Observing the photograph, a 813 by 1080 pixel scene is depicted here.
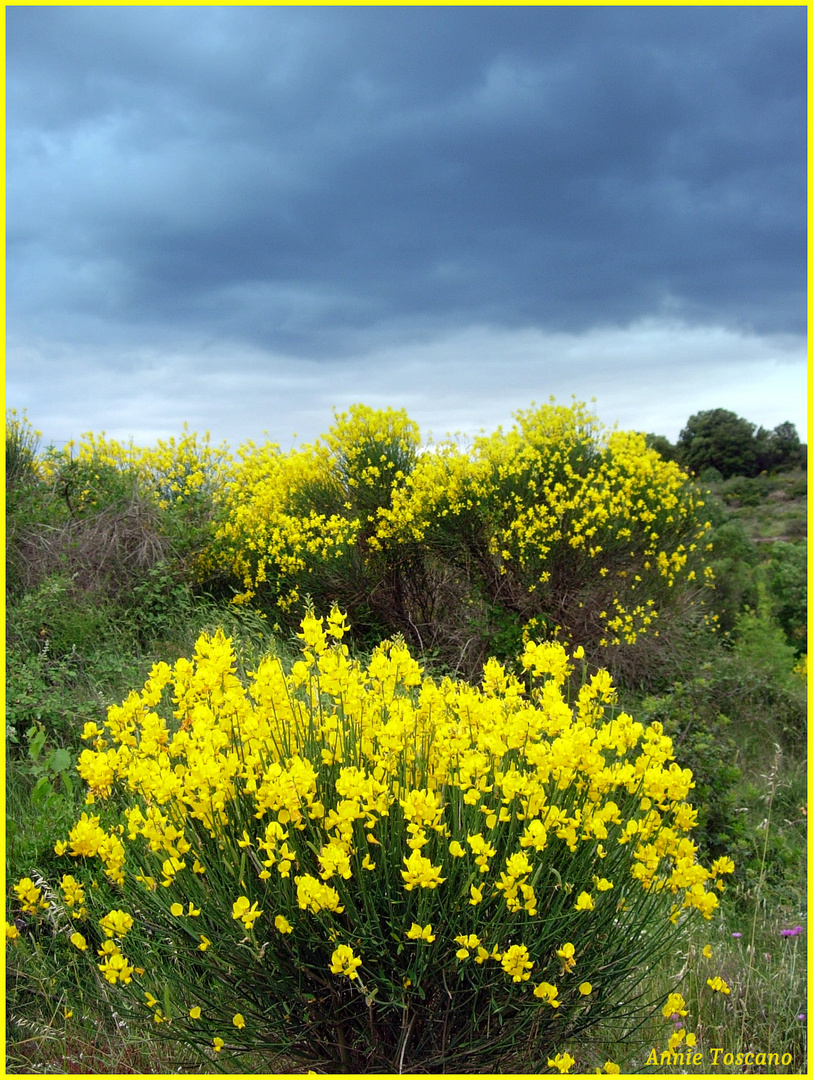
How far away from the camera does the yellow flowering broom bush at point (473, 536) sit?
6887mm

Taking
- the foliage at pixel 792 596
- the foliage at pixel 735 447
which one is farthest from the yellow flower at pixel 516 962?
the foliage at pixel 735 447

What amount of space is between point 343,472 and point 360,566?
1.02 meters

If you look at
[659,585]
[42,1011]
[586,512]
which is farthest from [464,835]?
[659,585]

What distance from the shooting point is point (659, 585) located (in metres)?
7.53

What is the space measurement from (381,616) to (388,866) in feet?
18.9

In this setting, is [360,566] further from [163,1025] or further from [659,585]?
[163,1025]

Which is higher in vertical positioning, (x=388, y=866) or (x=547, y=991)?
(x=388, y=866)

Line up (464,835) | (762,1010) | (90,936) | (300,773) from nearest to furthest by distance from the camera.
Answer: (300,773), (464,835), (762,1010), (90,936)

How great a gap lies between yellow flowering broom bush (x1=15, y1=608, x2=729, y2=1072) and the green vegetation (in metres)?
1.36

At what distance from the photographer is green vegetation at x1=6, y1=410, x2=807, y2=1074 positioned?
4324mm

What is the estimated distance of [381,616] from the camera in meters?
7.61

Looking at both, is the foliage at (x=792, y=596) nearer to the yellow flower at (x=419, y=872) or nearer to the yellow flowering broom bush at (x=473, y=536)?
the yellow flowering broom bush at (x=473, y=536)

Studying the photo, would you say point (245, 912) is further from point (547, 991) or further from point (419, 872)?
point (547, 991)

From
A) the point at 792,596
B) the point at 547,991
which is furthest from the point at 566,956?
the point at 792,596
